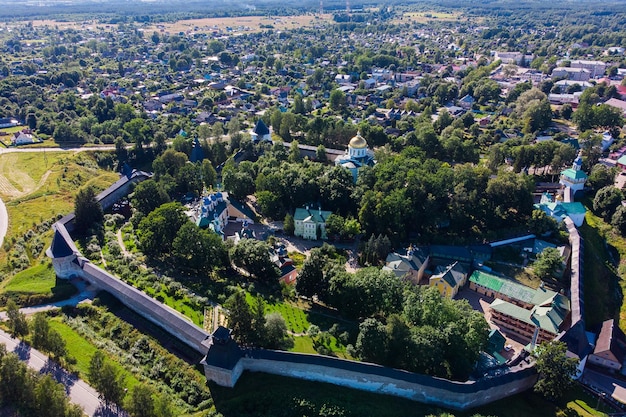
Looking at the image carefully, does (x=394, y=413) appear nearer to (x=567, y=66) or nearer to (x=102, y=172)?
(x=102, y=172)

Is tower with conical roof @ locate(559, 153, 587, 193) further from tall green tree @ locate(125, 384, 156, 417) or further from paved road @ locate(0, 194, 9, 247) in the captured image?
paved road @ locate(0, 194, 9, 247)

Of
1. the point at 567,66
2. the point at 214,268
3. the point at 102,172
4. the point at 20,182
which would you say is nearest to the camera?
the point at 214,268

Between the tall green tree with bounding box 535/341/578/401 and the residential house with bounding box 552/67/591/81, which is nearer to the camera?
the tall green tree with bounding box 535/341/578/401

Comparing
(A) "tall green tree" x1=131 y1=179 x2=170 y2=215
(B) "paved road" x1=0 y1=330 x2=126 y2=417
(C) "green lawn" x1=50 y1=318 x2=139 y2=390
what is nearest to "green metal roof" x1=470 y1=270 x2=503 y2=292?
(C) "green lawn" x1=50 y1=318 x2=139 y2=390

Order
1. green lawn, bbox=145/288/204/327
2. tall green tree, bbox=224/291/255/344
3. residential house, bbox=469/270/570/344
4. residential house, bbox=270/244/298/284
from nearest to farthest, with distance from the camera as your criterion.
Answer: tall green tree, bbox=224/291/255/344 → residential house, bbox=469/270/570/344 → green lawn, bbox=145/288/204/327 → residential house, bbox=270/244/298/284

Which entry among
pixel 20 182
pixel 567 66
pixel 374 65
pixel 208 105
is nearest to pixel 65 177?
pixel 20 182

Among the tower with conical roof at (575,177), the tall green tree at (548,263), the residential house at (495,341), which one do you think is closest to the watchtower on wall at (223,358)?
the residential house at (495,341)
